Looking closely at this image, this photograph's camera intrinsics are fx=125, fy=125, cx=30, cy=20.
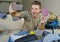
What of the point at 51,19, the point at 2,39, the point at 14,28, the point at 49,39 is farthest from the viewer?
the point at 51,19

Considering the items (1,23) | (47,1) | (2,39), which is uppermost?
(47,1)

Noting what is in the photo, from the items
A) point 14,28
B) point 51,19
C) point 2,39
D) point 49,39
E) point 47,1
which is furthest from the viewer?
point 47,1

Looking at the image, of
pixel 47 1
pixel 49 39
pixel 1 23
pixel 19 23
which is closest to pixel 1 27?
pixel 1 23

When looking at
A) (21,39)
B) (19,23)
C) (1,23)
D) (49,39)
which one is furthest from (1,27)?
(49,39)

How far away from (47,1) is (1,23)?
0.97 m

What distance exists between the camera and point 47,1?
72.1 inches

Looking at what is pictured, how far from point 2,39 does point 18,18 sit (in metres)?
0.25

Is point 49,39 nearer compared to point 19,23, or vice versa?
point 49,39

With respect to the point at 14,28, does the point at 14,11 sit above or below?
above

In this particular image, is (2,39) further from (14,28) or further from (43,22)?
(43,22)

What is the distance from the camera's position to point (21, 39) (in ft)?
2.62

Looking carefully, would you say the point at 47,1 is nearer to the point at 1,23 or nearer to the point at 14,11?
the point at 14,11

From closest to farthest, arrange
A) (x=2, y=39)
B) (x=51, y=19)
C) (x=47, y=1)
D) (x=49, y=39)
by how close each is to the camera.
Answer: (x=49, y=39) → (x=2, y=39) → (x=51, y=19) → (x=47, y=1)

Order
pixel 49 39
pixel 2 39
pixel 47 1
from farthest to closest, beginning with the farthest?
pixel 47 1
pixel 2 39
pixel 49 39
